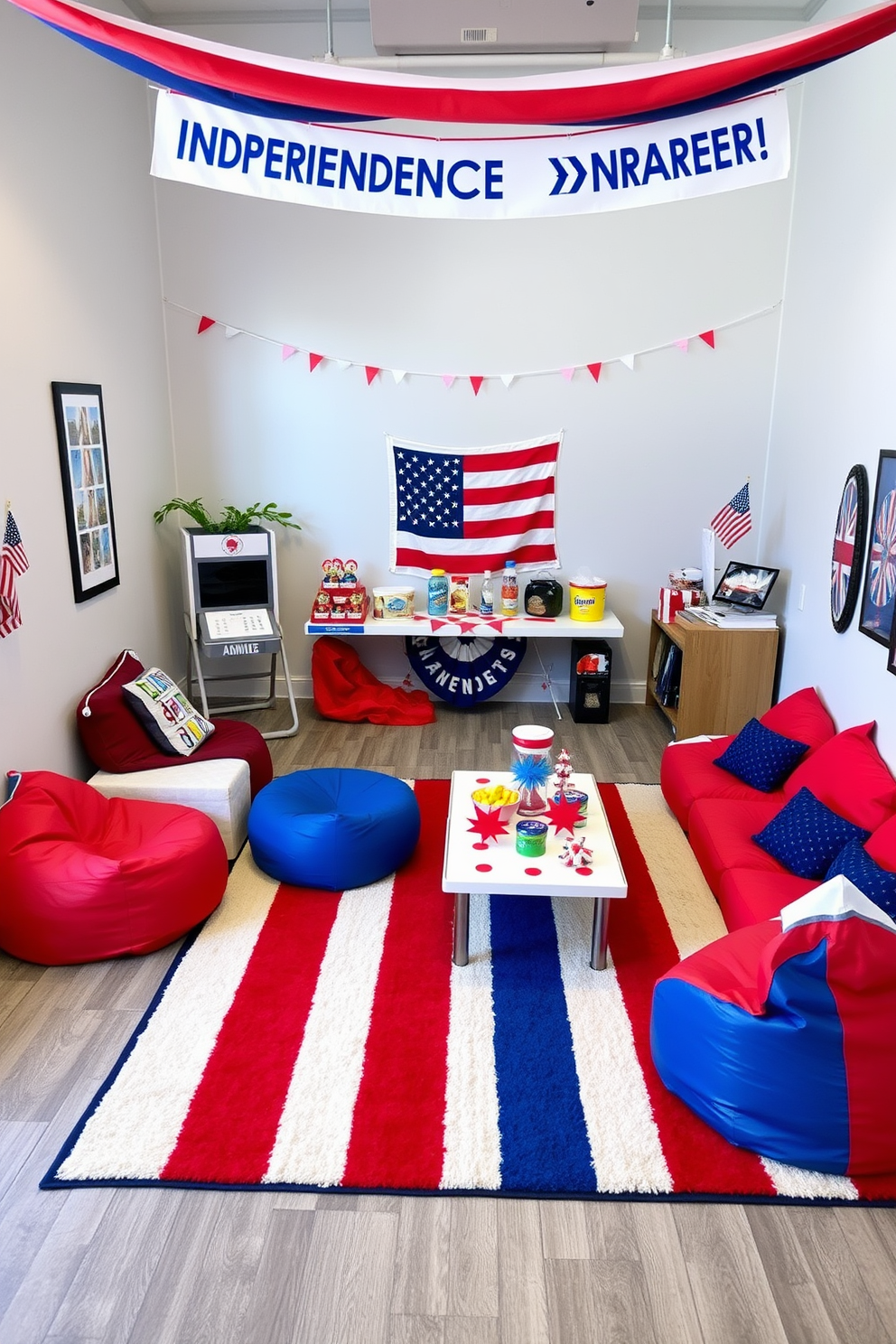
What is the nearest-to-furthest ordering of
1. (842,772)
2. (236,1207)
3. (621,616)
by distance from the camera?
(236,1207), (842,772), (621,616)

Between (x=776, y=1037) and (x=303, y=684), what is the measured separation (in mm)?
4018

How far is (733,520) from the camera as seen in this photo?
5.11 m

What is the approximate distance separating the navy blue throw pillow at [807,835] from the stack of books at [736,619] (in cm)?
158

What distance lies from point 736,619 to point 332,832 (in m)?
2.52

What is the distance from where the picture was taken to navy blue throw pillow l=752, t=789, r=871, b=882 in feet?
9.96

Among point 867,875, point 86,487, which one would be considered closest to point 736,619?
point 867,875

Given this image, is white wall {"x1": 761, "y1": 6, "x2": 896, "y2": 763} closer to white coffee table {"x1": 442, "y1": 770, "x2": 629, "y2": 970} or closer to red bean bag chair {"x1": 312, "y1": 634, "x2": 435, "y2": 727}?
white coffee table {"x1": 442, "y1": 770, "x2": 629, "y2": 970}

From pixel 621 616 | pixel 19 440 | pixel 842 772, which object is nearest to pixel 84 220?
pixel 19 440

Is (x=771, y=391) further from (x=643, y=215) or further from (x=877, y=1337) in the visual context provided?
(x=877, y=1337)

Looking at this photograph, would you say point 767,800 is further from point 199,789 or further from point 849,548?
point 199,789

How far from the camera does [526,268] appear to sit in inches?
204

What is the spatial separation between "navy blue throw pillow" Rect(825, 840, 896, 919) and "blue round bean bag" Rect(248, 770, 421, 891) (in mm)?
1538

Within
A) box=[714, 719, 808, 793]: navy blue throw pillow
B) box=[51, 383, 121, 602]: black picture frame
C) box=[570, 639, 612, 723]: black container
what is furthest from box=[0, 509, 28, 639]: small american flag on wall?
box=[570, 639, 612, 723]: black container

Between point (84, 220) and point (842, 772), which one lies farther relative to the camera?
point (84, 220)
